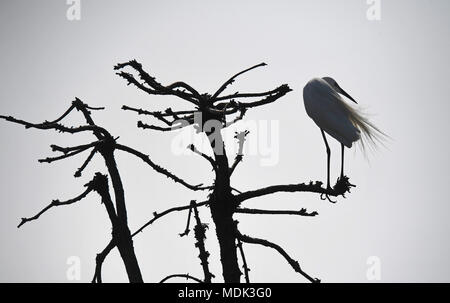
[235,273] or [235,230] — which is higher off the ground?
[235,230]

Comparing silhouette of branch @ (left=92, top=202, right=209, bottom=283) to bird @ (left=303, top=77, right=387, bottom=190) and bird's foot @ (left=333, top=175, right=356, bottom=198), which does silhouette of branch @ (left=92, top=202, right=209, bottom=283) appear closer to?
bird's foot @ (left=333, top=175, right=356, bottom=198)

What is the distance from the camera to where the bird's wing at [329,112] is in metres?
10.0

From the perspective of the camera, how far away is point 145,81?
20.3ft

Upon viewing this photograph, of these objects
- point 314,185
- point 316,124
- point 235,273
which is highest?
point 316,124

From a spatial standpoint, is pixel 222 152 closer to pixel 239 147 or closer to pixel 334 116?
pixel 239 147

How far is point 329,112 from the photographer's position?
409 inches

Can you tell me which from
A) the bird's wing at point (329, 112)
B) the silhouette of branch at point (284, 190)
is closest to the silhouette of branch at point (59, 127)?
the silhouette of branch at point (284, 190)

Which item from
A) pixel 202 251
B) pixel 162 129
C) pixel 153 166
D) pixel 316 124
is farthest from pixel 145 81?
pixel 316 124

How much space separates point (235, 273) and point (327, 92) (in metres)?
5.28

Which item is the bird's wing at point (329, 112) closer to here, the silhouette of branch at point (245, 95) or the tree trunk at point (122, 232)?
the silhouette of branch at point (245, 95)

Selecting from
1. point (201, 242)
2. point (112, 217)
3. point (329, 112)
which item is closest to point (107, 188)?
point (112, 217)

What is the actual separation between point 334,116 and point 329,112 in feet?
0.48
